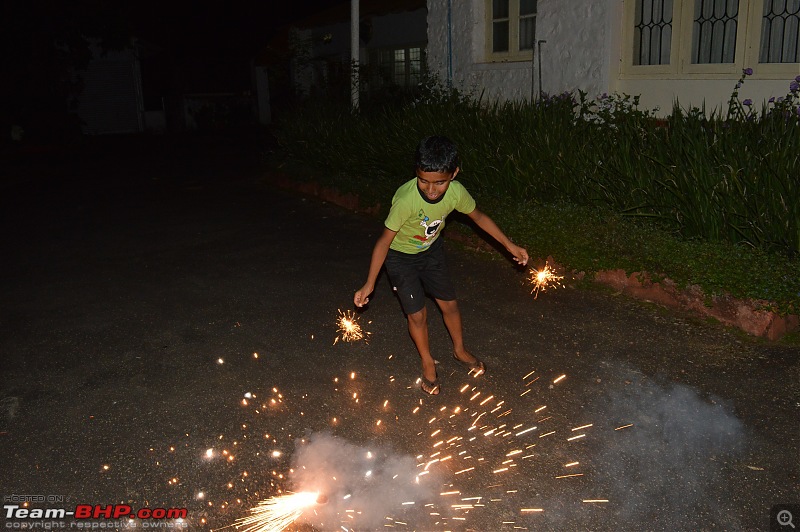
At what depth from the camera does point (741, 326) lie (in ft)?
17.1

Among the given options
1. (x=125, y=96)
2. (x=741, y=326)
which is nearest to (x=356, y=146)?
(x=741, y=326)

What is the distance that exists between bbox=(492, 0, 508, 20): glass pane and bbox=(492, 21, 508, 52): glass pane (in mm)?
125

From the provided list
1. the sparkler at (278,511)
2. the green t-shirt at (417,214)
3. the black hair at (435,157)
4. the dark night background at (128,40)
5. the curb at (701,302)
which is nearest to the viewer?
the sparkler at (278,511)

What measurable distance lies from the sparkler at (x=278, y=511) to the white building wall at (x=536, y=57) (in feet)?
24.4

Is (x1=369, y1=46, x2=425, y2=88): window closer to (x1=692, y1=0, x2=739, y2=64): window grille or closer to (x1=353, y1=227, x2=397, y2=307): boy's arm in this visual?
(x1=692, y1=0, x2=739, y2=64): window grille

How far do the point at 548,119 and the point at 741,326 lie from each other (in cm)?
391

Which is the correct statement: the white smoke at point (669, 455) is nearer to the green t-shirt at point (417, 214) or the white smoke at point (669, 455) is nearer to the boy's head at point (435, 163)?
the green t-shirt at point (417, 214)

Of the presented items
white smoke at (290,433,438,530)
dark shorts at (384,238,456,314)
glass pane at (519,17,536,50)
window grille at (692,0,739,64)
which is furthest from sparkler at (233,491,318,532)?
glass pane at (519,17,536,50)

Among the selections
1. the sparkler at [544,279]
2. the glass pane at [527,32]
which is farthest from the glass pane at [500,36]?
the sparkler at [544,279]

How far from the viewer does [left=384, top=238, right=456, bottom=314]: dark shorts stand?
4453mm

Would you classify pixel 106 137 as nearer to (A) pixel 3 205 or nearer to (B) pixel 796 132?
(A) pixel 3 205

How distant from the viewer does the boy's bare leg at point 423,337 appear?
4539mm

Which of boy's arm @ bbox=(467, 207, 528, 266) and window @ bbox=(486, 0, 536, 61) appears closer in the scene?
boy's arm @ bbox=(467, 207, 528, 266)

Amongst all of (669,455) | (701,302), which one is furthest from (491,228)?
(701,302)
